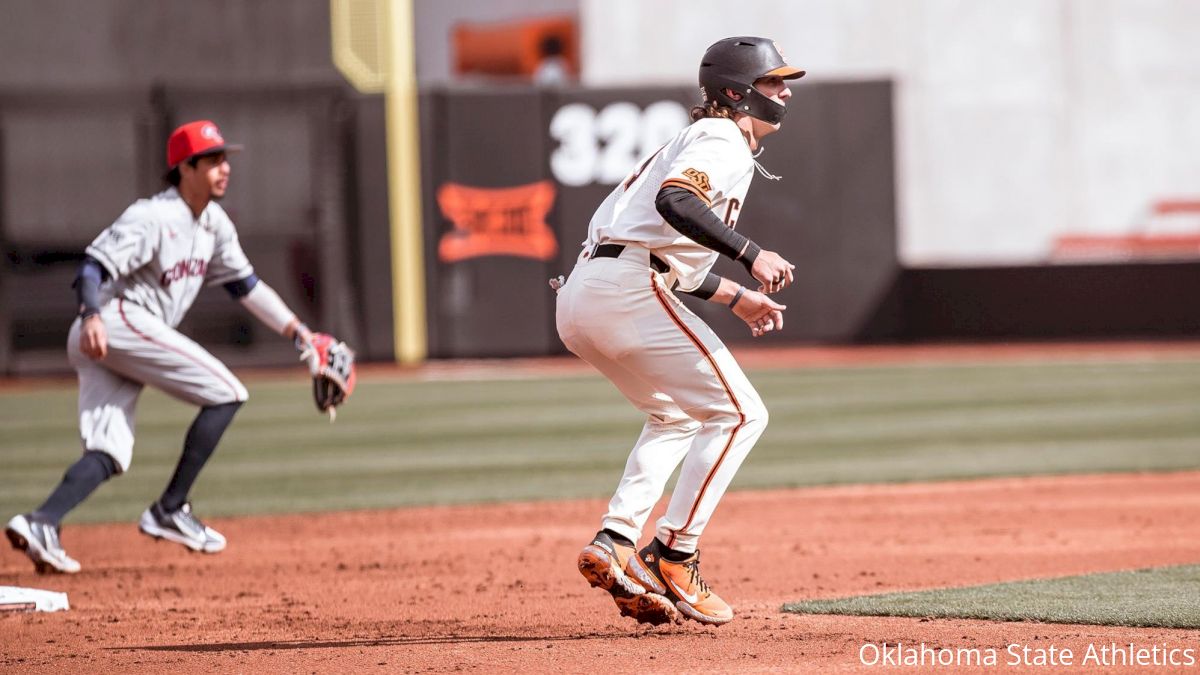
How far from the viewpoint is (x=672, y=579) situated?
194 inches

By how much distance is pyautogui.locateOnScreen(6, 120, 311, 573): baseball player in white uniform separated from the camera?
6.55m

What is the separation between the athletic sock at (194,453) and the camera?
682cm

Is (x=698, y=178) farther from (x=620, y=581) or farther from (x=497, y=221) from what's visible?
(x=497, y=221)

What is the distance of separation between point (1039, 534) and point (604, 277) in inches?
125

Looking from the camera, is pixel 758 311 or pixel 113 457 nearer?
Result: pixel 758 311

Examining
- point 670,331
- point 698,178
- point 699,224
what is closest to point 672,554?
point 670,331

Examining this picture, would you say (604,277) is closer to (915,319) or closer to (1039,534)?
(1039,534)

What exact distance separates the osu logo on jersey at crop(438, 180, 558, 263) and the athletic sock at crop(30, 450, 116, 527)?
509 inches

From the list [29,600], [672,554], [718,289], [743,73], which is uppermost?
[743,73]

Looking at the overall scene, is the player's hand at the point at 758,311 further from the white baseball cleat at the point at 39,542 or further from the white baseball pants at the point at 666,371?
the white baseball cleat at the point at 39,542

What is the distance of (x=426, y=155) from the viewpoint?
19.5 m

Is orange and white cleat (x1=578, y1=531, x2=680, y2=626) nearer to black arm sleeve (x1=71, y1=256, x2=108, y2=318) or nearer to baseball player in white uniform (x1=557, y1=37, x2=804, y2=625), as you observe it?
baseball player in white uniform (x1=557, y1=37, x2=804, y2=625)

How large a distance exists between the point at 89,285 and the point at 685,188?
2.93 meters
